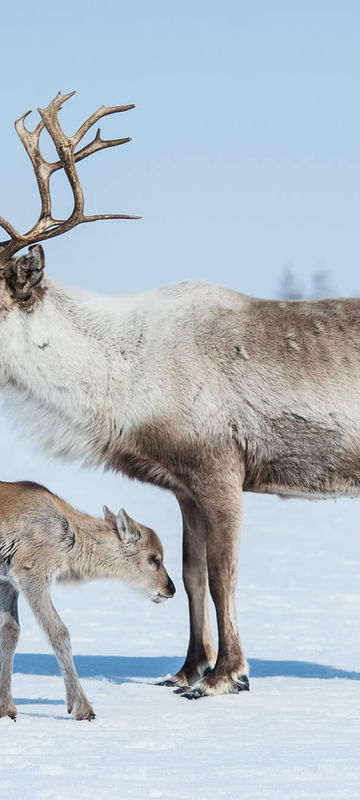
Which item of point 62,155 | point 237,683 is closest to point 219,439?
point 237,683

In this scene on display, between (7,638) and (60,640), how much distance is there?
28 centimetres

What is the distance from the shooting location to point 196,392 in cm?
755

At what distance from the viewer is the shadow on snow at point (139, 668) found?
8.35 m

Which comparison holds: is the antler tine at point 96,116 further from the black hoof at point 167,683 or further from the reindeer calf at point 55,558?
the black hoof at point 167,683

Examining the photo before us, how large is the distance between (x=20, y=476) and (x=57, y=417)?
567 inches

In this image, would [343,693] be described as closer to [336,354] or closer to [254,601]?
[336,354]

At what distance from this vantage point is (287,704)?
691 centimetres

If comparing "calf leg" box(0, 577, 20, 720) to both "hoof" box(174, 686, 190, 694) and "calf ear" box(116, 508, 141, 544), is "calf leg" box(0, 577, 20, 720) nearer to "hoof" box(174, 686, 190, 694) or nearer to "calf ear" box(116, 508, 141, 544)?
"calf ear" box(116, 508, 141, 544)

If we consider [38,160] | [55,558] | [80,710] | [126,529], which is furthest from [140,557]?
[38,160]

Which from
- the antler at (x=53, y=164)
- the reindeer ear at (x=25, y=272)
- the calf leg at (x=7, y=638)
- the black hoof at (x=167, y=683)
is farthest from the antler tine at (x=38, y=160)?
the black hoof at (x=167, y=683)

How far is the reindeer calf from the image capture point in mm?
6227

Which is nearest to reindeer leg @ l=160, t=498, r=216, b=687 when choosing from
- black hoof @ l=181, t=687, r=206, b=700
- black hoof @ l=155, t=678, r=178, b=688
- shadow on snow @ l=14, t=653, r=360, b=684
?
black hoof @ l=155, t=678, r=178, b=688

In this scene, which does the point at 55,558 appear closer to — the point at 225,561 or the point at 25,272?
the point at 225,561

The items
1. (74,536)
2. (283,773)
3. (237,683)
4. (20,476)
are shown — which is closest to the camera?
(283,773)
